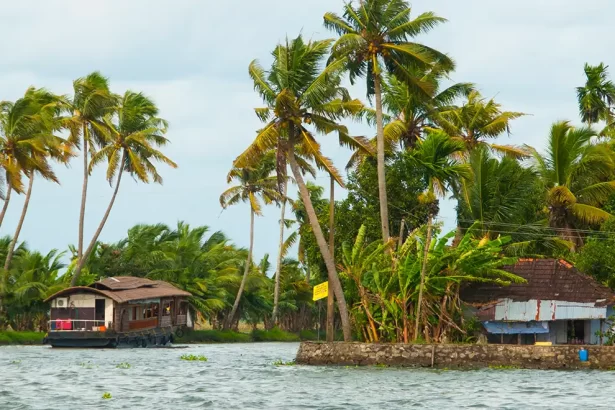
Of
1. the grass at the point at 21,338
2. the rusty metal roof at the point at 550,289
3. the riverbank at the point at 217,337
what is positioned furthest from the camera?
the riverbank at the point at 217,337

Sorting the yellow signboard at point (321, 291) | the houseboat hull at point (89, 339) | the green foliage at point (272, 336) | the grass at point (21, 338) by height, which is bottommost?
the green foliage at point (272, 336)

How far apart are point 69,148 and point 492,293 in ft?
120

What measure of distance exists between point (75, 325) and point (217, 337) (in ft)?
64.6

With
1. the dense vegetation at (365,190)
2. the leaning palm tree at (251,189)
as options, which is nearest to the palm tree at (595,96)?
the dense vegetation at (365,190)

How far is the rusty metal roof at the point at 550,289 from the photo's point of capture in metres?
39.6

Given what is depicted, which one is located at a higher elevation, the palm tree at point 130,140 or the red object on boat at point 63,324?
the palm tree at point 130,140

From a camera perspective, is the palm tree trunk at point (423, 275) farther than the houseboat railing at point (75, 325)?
No

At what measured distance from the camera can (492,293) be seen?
130 feet

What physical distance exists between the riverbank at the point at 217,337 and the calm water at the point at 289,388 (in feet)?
70.3

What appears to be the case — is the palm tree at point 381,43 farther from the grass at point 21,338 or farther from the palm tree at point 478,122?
the grass at point 21,338

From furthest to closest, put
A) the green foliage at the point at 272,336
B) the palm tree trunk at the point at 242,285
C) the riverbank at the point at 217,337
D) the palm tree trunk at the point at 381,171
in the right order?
the green foliage at the point at 272,336, the palm tree trunk at the point at 242,285, the riverbank at the point at 217,337, the palm tree trunk at the point at 381,171

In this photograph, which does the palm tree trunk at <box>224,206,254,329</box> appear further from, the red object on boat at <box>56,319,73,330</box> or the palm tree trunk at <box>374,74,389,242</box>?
the palm tree trunk at <box>374,74,389,242</box>

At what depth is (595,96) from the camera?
212ft

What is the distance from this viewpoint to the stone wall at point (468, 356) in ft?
112
